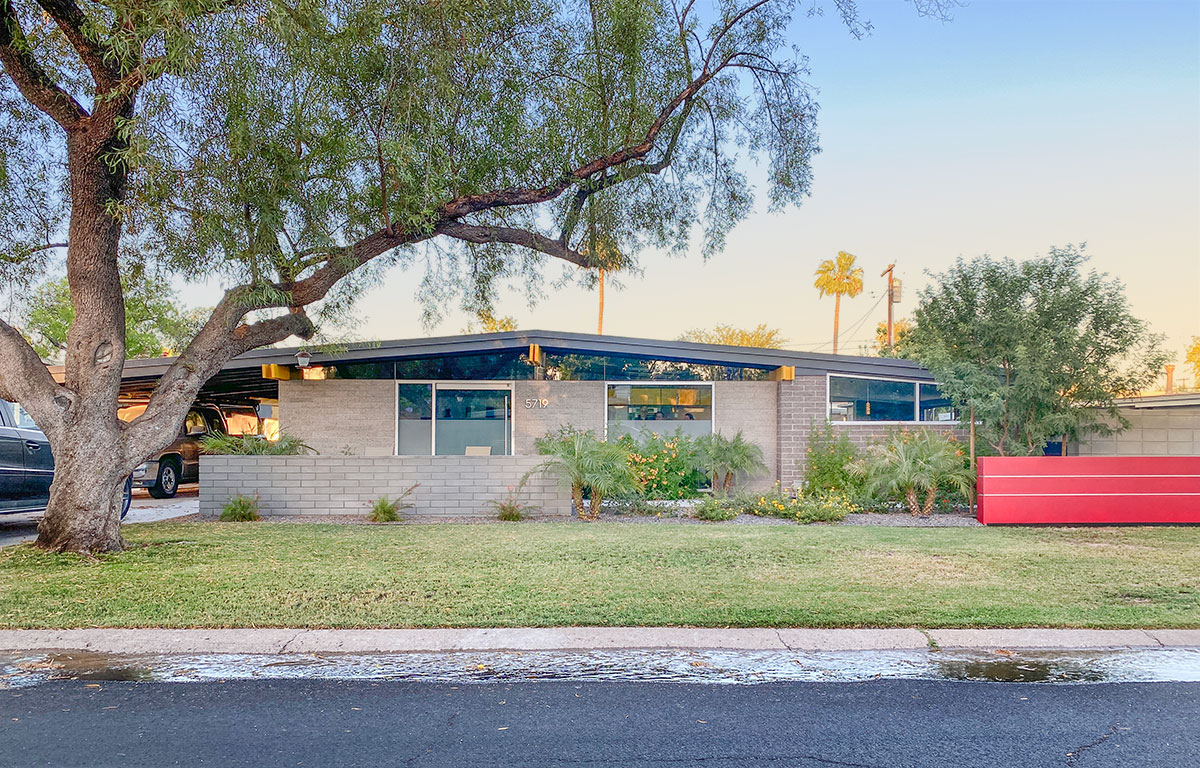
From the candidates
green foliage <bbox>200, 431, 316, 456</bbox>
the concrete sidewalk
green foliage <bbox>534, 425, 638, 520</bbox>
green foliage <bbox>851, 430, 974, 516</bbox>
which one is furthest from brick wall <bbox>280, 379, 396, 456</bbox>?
the concrete sidewalk

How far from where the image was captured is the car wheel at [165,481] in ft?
53.0

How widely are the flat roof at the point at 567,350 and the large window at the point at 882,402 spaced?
23 centimetres

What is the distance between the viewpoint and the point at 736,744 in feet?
12.3

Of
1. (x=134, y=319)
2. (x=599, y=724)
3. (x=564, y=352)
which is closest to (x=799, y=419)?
(x=564, y=352)

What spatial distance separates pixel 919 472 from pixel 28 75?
12.2 meters

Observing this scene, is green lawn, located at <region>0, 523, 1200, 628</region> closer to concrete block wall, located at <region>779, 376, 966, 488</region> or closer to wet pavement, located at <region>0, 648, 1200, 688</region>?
wet pavement, located at <region>0, 648, 1200, 688</region>

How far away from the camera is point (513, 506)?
1182 cm

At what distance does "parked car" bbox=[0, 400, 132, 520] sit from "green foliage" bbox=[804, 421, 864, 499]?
10.2 metres

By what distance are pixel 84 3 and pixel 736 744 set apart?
8969 millimetres

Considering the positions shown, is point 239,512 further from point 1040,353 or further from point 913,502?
point 1040,353

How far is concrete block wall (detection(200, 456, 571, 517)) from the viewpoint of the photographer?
1221cm

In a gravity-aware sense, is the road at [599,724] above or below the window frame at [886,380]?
below

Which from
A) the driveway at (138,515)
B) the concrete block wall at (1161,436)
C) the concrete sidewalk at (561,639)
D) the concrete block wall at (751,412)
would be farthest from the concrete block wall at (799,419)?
the driveway at (138,515)

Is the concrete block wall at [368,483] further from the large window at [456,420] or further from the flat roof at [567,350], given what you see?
the large window at [456,420]
